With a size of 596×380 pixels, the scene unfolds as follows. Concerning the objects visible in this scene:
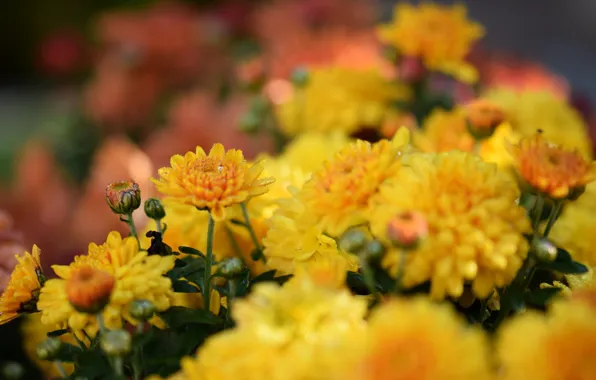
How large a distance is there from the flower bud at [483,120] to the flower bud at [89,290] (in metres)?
0.42

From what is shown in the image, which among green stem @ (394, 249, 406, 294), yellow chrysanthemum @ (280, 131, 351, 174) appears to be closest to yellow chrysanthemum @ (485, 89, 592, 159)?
yellow chrysanthemum @ (280, 131, 351, 174)

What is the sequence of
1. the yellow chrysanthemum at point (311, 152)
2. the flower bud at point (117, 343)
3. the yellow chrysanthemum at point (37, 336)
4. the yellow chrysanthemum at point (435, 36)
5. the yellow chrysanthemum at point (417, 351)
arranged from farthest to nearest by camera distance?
1. the yellow chrysanthemum at point (435, 36)
2. the yellow chrysanthemum at point (311, 152)
3. the yellow chrysanthemum at point (37, 336)
4. the flower bud at point (117, 343)
5. the yellow chrysanthemum at point (417, 351)

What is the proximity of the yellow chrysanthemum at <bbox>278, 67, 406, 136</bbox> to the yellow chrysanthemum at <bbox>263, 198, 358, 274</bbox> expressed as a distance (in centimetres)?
44

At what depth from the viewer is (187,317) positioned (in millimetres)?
544

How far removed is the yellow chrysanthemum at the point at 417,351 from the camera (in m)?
0.38

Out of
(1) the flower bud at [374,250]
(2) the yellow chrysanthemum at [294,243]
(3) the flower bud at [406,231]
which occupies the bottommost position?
(2) the yellow chrysanthemum at [294,243]

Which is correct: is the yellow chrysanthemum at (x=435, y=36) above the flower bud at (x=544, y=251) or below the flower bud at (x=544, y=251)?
above

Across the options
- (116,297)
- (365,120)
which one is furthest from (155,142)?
(116,297)

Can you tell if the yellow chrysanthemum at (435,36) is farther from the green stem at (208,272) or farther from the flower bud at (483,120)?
the green stem at (208,272)

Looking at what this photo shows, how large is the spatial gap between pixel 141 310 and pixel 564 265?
1.00 feet

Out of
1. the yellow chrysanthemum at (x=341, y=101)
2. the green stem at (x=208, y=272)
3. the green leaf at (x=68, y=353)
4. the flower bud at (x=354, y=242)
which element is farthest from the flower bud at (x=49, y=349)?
the yellow chrysanthemum at (x=341, y=101)

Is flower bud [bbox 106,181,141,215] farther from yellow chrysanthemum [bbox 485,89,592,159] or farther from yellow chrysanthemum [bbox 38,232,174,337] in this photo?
yellow chrysanthemum [bbox 485,89,592,159]

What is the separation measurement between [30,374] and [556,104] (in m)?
0.84

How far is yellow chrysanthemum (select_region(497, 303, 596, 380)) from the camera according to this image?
15.3 inches
